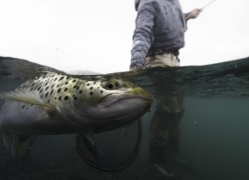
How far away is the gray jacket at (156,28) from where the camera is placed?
4.34 metres

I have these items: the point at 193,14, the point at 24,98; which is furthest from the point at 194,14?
the point at 24,98

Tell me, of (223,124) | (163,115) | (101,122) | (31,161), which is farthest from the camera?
(223,124)

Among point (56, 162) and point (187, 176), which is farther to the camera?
point (187, 176)

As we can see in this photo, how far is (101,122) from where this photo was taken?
2.71 metres

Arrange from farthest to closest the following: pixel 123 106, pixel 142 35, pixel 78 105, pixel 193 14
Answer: pixel 193 14, pixel 142 35, pixel 78 105, pixel 123 106

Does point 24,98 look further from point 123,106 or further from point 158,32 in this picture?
Answer: point 158,32

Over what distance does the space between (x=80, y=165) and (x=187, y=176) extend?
563 centimetres

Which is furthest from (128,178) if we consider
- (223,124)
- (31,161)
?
(223,124)

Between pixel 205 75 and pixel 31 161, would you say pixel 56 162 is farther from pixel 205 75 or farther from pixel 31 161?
pixel 205 75

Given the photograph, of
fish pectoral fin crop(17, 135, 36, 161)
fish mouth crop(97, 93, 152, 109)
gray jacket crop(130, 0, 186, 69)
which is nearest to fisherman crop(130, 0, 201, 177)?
gray jacket crop(130, 0, 186, 69)

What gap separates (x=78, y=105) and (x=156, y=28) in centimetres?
321

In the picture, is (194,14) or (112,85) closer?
(112,85)

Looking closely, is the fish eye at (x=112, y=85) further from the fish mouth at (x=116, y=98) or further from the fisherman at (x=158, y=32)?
the fisherman at (x=158, y=32)

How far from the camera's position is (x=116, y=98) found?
2.53 meters
